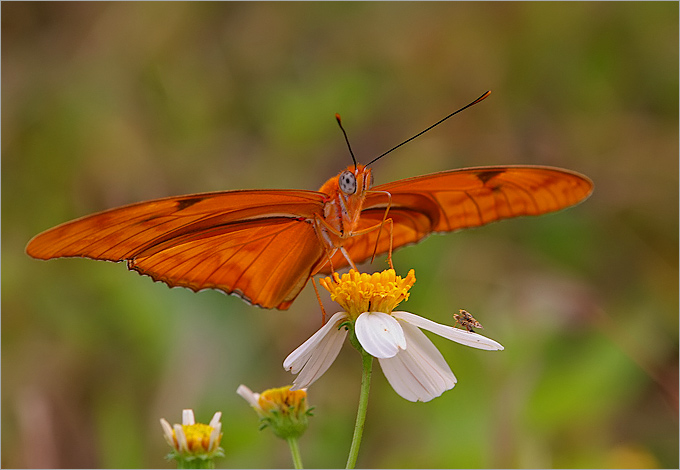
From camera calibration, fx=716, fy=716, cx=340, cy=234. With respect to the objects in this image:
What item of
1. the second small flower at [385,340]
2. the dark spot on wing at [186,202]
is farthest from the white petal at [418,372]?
the dark spot on wing at [186,202]

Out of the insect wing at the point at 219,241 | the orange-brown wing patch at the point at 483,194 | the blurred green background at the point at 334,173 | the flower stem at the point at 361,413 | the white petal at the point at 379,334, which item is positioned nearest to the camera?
the flower stem at the point at 361,413

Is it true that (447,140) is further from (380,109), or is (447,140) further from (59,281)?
(59,281)

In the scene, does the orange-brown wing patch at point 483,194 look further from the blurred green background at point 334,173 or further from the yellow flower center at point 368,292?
the blurred green background at point 334,173

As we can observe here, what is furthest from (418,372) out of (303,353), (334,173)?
(334,173)

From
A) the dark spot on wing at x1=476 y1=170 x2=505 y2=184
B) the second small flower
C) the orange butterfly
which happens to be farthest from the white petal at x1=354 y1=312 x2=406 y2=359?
the dark spot on wing at x1=476 y1=170 x2=505 y2=184

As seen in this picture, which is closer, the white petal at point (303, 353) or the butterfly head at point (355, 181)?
the white petal at point (303, 353)

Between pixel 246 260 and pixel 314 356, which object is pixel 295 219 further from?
pixel 314 356

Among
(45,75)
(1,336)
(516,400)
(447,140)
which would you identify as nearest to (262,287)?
(516,400)
